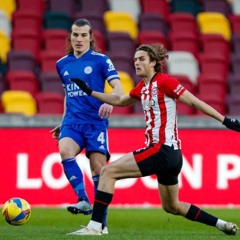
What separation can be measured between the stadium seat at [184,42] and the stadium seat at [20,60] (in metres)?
2.55

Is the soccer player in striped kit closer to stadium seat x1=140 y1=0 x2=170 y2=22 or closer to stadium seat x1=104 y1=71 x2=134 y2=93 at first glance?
stadium seat x1=104 y1=71 x2=134 y2=93

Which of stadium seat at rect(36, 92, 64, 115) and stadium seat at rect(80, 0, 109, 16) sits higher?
stadium seat at rect(80, 0, 109, 16)

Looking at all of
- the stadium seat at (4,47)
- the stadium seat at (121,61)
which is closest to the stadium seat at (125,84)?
the stadium seat at (121,61)

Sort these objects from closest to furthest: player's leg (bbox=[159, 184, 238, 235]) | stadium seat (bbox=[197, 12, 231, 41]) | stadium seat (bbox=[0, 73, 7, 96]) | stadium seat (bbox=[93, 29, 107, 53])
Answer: player's leg (bbox=[159, 184, 238, 235])
stadium seat (bbox=[0, 73, 7, 96])
stadium seat (bbox=[93, 29, 107, 53])
stadium seat (bbox=[197, 12, 231, 41])

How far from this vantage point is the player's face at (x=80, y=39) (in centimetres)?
966

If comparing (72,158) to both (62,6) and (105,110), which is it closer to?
(105,110)

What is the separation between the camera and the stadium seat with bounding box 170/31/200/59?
17797 millimetres

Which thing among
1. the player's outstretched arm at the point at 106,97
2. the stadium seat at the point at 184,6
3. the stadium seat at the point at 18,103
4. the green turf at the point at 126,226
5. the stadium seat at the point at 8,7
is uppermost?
the stadium seat at the point at 184,6

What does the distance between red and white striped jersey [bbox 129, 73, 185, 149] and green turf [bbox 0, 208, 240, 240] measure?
2.98 ft

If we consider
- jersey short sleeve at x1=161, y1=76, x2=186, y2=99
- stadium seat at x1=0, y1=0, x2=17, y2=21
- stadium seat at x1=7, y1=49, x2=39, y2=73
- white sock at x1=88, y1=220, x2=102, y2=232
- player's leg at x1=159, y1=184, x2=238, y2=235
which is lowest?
white sock at x1=88, y1=220, x2=102, y2=232

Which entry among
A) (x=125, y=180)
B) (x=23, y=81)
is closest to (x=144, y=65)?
(x=125, y=180)

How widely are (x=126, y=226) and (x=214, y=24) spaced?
8097 mm

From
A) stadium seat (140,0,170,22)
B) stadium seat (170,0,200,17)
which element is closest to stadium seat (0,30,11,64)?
stadium seat (140,0,170,22)

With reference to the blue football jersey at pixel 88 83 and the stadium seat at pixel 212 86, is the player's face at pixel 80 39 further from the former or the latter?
the stadium seat at pixel 212 86
